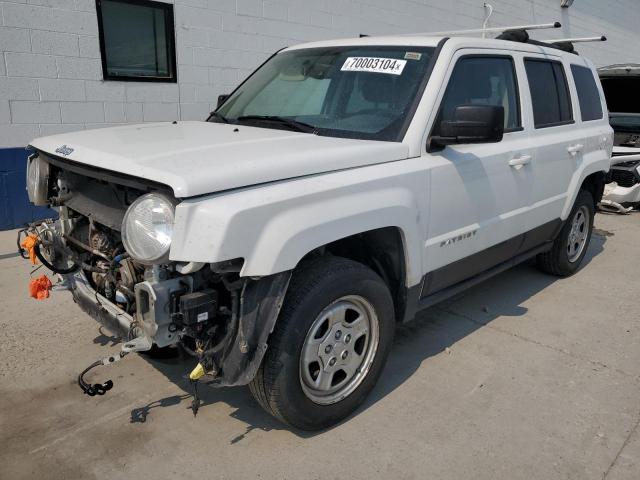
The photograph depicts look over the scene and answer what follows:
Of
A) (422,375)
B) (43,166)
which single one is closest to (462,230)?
(422,375)

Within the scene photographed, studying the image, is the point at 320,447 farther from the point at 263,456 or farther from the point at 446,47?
the point at 446,47

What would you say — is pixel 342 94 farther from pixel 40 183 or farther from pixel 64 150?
pixel 40 183

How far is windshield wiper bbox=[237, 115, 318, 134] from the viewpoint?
10.5 feet

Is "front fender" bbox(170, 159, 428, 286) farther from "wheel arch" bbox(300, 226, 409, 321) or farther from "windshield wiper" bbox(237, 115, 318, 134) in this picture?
"windshield wiper" bbox(237, 115, 318, 134)

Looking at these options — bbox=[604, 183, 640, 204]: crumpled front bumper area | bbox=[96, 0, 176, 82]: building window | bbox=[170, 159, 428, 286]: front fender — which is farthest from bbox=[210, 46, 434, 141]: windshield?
bbox=[604, 183, 640, 204]: crumpled front bumper area

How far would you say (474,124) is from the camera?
2.88 m

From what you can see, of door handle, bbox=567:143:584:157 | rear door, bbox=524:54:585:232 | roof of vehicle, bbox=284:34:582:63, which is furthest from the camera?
door handle, bbox=567:143:584:157

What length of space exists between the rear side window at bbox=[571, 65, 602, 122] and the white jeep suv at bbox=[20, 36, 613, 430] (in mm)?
659

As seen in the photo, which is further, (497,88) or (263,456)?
(497,88)

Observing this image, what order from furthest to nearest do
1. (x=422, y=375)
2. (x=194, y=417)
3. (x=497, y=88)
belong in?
(x=497, y=88)
(x=422, y=375)
(x=194, y=417)

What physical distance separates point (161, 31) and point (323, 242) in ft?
17.5

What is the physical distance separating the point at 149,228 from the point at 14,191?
4.69 meters

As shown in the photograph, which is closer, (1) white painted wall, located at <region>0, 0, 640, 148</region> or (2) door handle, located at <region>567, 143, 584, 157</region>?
(2) door handle, located at <region>567, 143, 584, 157</region>

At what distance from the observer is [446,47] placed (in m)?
3.29
